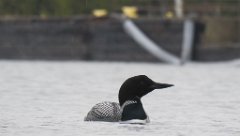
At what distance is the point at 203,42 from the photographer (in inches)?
1679

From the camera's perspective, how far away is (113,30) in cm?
4425

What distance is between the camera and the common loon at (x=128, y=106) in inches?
631

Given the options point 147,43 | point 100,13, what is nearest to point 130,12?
point 100,13

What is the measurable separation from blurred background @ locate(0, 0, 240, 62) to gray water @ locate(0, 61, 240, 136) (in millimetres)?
7421

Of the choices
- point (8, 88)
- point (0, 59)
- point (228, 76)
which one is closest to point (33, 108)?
point (8, 88)

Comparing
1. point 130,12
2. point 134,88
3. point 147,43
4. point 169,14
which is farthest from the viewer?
point 169,14

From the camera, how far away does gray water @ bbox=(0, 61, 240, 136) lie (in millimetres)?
15539

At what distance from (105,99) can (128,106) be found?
5.60 m

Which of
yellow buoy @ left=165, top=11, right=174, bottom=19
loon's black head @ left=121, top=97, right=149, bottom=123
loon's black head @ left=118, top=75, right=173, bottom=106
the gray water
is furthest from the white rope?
loon's black head @ left=121, top=97, right=149, bottom=123

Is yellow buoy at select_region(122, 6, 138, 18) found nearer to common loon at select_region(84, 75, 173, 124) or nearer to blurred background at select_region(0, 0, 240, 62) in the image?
blurred background at select_region(0, 0, 240, 62)

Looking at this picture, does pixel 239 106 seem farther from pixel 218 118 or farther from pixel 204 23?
pixel 204 23

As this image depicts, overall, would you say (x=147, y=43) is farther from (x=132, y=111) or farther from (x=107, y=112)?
(x=132, y=111)

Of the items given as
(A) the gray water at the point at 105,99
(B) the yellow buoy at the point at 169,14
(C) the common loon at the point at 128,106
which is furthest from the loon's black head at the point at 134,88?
(B) the yellow buoy at the point at 169,14

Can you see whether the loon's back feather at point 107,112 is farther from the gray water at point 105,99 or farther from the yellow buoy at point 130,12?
the yellow buoy at point 130,12
